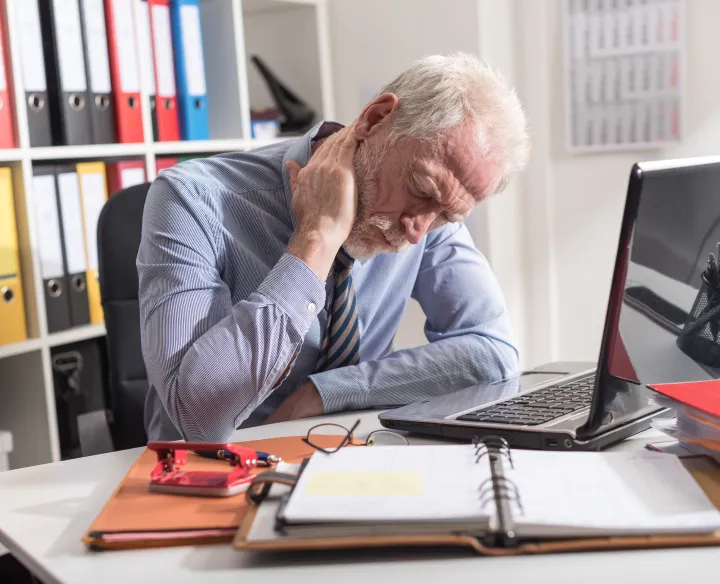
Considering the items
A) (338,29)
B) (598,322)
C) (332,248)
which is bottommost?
(598,322)

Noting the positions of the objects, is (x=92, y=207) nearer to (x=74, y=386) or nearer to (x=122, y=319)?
(x=74, y=386)

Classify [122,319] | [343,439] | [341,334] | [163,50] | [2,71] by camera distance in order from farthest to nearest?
[163,50], [2,71], [122,319], [341,334], [343,439]

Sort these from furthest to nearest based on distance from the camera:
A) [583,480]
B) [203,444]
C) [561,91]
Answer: [561,91] < [203,444] < [583,480]

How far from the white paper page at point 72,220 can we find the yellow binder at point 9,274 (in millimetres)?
117

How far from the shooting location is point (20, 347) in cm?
186

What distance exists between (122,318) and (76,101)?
2.24ft

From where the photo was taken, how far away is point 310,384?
1265 millimetres

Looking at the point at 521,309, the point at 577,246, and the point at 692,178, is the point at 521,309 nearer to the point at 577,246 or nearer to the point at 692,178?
the point at 577,246

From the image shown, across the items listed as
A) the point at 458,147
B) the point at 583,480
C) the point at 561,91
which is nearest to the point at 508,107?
the point at 458,147

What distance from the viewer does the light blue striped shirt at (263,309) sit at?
1.14m

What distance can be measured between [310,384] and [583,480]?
55 cm

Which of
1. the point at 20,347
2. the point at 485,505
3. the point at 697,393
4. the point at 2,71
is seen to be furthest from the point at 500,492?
the point at 2,71

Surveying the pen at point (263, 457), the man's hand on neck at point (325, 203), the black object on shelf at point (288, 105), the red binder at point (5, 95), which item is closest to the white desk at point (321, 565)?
the pen at point (263, 457)

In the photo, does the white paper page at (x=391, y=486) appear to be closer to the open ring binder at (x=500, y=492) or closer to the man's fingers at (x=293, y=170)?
the open ring binder at (x=500, y=492)
